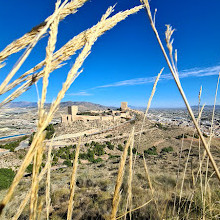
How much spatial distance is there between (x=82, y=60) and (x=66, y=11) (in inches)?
16.0

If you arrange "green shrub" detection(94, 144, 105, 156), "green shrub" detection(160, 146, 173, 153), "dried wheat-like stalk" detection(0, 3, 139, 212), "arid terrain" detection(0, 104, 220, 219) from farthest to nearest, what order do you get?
"green shrub" detection(160, 146, 173, 153) → "green shrub" detection(94, 144, 105, 156) → "arid terrain" detection(0, 104, 220, 219) → "dried wheat-like stalk" detection(0, 3, 139, 212)

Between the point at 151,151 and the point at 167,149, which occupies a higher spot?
the point at 167,149

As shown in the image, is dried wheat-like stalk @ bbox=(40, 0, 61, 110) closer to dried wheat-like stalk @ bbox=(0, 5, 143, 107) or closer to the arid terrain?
dried wheat-like stalk @ bbox=(0, 5, 143, 107)

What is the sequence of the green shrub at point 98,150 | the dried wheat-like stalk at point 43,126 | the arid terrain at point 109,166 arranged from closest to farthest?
the dried wheat-like stalk at point 43,126, the arid terrain at point 109,166, the green shrub at point 98,150

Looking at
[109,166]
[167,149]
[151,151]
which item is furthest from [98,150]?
[109,166]

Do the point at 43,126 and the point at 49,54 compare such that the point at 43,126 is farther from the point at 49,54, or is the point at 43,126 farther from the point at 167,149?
the point at 167,149

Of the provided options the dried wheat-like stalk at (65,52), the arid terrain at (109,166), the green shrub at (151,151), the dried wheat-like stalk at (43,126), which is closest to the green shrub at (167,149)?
the arid terrain at (109,166)

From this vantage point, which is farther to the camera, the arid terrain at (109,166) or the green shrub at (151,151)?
the green shrub at (151,151)

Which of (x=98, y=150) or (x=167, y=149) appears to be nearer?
(x=167, y=149)

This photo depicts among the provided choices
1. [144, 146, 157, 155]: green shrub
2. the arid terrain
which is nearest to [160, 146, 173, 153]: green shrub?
the arid terrain

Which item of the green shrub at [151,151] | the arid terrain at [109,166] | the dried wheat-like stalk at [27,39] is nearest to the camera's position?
the dried wheat-like stalk at [27,39]

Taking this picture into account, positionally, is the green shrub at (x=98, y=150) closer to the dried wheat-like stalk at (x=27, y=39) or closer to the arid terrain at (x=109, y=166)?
the arid terrain at (x=109, y=166)

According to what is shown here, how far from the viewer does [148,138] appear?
2469 cm

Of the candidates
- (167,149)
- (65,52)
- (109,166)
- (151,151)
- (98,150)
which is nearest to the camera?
(65,52)
